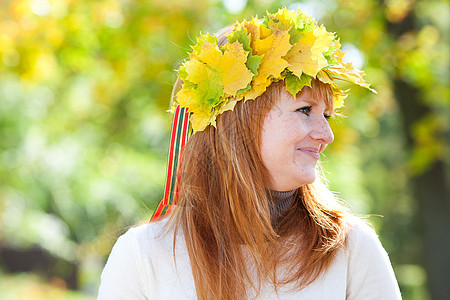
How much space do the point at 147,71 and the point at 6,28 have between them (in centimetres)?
166

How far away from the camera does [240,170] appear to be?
178 centimetres

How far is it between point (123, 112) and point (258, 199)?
8.67 m

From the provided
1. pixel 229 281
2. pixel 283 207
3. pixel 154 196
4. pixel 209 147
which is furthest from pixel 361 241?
pixel 154 196

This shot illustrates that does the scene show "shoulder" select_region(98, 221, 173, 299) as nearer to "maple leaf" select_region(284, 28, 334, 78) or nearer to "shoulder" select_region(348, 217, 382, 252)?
"shoulder" select_region(348, 217, 382, 252)

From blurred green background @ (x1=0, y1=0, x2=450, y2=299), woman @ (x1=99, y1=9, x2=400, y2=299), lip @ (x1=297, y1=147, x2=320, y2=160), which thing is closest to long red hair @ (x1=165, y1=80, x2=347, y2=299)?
woman @ (x1=99, y1=9, x2=400, y2=299)

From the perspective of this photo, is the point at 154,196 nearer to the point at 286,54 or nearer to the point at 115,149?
the point at 115,149

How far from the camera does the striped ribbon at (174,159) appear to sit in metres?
1.96

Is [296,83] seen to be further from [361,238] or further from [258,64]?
[361,238]

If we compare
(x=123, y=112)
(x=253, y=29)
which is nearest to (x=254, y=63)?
(x=253, y=29)

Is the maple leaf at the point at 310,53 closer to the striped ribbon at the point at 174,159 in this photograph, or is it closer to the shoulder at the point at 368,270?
the striped ribbon at the point at 174,159

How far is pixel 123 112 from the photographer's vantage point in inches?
401

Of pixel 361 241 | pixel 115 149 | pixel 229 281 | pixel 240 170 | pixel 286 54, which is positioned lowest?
pixel 229 281

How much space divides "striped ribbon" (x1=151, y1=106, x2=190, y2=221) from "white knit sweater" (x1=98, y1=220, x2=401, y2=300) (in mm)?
198

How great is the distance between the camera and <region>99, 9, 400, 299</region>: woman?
172cm
